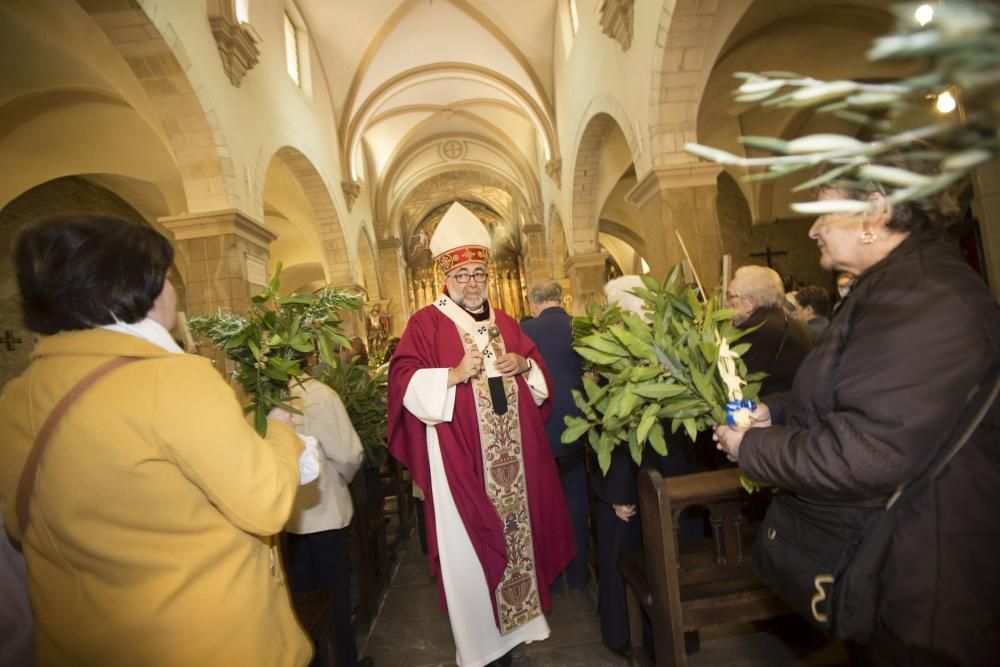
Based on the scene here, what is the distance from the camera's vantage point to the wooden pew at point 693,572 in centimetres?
198

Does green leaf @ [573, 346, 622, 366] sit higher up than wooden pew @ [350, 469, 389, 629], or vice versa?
green leaf @ [573, 346, 622, 366]

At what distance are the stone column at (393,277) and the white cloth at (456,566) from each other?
14.8 metres

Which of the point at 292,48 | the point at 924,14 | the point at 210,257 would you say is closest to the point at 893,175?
the point at 924,14

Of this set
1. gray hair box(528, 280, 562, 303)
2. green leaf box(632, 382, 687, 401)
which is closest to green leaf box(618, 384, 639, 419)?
green leaf box(632, 382, 687, 401)

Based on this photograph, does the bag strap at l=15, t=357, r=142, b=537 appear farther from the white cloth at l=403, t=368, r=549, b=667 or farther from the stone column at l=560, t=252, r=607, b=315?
the stone column at l=560, t=252, r=607, b=315

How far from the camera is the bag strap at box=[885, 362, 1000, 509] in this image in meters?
1.20

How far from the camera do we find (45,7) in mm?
5484

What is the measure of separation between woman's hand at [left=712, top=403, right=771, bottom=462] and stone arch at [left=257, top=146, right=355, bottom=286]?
31.5 ft

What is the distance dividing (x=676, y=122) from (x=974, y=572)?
5.51 meters

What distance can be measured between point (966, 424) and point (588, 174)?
10.1 metres

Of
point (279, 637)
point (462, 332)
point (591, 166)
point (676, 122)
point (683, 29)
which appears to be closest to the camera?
point (279, 637)

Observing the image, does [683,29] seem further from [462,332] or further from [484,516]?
[484,516]

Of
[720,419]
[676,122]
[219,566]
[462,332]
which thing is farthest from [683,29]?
[219,566]

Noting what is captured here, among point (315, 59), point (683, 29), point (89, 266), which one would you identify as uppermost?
point (315, 59)
